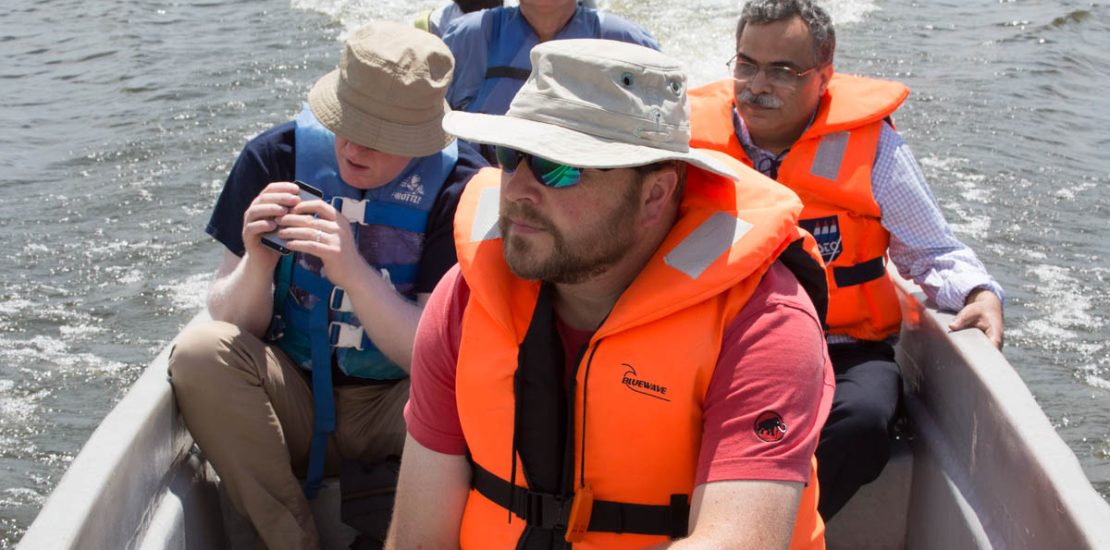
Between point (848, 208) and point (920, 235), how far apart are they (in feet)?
0.52

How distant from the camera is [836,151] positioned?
2.63 meters

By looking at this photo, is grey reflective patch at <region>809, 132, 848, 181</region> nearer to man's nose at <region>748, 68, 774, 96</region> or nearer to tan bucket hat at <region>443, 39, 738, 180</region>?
man's nose at <region>748, 68, 774, 96</region>

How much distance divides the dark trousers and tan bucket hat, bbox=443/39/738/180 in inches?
33.6

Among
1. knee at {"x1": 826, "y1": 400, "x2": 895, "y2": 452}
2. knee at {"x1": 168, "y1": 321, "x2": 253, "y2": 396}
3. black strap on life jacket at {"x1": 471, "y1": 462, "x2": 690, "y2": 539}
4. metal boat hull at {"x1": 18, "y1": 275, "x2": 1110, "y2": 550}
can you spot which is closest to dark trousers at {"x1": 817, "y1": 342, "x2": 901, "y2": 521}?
knee at {"x1": 826, "y1": 400, "x2": 895, "y2": 452}

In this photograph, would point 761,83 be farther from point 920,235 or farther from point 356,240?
point 356,240

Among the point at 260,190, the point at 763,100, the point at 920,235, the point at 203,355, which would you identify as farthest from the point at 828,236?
the point at 203,355

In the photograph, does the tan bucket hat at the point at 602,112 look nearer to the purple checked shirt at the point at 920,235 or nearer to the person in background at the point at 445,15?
the purple checked shirt at the point at 920,235

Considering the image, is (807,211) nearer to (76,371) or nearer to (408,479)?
(408,479)

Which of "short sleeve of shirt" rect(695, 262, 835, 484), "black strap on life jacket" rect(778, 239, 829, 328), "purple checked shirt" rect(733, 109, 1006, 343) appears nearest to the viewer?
"short sleeve of shirt" rect(695, 262, 835, 484)

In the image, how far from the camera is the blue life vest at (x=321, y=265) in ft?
7.86

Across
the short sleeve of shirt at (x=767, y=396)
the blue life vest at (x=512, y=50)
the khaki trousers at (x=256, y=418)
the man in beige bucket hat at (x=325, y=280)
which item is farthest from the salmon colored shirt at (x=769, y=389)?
the blue life vest at (x=512, y=50)

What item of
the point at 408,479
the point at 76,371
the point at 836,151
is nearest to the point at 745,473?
the point at 408,479

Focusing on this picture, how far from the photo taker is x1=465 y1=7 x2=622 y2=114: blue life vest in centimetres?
346

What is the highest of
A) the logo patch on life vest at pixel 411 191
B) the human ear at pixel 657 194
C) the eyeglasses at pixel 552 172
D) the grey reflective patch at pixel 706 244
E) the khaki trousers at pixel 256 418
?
the eyeglasses at pixel 552 172
